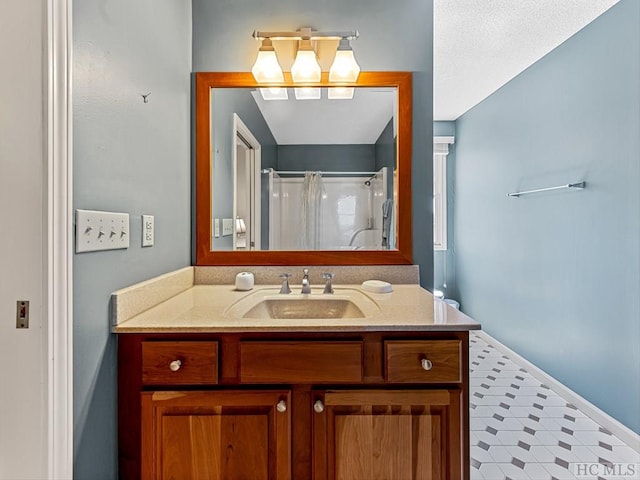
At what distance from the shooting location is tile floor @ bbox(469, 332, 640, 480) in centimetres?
162

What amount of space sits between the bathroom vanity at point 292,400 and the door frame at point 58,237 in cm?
22

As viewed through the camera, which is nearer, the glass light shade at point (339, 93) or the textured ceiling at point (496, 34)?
the glass light shade at point (339, 93)

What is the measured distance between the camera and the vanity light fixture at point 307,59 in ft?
5.21

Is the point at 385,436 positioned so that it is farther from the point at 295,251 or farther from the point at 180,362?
the point at 295,251

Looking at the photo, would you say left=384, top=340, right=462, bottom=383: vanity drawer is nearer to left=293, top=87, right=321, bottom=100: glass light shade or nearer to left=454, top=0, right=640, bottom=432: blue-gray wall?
left=293, top=87, right=321, bottom=100: glass light shade

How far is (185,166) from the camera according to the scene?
160 centimetres

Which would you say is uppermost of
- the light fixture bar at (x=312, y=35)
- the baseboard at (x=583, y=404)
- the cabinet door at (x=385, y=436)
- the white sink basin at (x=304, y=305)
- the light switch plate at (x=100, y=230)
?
the light fixture bar at (x=312, y=35)

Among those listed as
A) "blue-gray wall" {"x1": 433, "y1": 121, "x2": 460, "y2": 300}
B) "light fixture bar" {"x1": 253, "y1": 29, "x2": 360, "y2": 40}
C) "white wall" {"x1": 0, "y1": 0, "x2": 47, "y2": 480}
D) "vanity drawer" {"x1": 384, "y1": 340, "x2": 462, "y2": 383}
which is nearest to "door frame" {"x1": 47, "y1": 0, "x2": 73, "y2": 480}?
"white wall" {"x1": 0, "y1": 0, "x2": 47, "y2": 480}

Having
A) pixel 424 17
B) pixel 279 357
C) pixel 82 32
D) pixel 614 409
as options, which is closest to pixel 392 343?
pixel 279 357

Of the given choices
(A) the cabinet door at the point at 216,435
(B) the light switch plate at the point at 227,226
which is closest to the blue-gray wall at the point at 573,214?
(A) the cabinet door at the point at 216,435

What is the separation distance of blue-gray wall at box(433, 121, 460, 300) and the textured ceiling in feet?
3.05

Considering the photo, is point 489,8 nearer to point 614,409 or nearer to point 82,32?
point 82,32

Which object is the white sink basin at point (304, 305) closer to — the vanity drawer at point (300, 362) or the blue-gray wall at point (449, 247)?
the vanity drawer at point (300, 362)

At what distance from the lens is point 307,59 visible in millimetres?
1604
